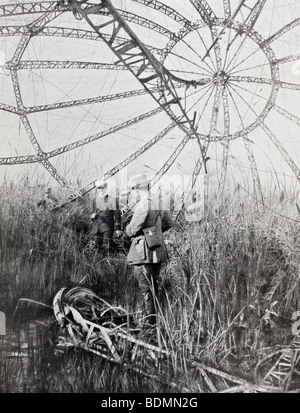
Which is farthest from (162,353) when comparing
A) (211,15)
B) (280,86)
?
(211,15)

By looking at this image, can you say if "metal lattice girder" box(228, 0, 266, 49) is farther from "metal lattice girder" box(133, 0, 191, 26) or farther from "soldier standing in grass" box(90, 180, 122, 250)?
"soldier standing in grass" box(90, 180, 122, 250)

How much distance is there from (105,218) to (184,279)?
0.99 m

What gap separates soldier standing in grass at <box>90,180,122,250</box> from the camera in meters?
3.82

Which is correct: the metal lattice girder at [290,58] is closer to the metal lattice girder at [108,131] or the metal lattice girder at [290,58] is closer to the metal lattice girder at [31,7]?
the metal lattice girder at [108,131]

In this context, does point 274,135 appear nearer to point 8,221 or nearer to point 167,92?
point 167,92

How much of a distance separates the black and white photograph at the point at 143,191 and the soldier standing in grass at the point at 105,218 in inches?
0.6

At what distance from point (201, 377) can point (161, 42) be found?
327 centimetres

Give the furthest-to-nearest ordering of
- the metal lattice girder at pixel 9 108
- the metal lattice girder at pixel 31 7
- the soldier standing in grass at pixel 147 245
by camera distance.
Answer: the metal lattice girder at pixel 9 108 → the metal lattice girder at pixel 31 7 → the soldier standing in grass at pixel 147 245

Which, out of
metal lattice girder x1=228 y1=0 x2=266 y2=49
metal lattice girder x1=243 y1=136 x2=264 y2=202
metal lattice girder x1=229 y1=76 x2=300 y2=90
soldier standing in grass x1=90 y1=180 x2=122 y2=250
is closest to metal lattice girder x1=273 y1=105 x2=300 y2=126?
metal lattice girder x1=229 y1=76 x2=300 y2=90

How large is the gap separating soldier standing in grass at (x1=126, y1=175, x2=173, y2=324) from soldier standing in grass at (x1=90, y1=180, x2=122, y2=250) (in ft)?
0.68

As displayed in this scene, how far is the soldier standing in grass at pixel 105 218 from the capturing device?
12.5 feet

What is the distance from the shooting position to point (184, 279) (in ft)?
12.2

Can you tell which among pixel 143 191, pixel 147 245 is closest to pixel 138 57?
pixel 143 191

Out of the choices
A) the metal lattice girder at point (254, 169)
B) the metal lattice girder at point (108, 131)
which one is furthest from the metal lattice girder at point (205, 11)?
the metal lattice girder at point (254, 169)
